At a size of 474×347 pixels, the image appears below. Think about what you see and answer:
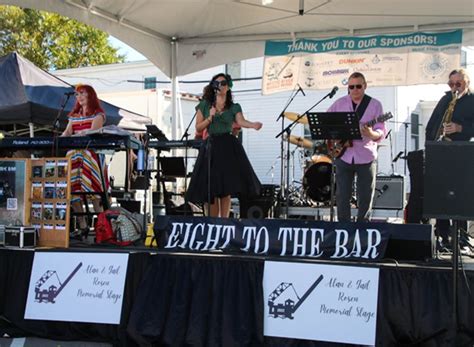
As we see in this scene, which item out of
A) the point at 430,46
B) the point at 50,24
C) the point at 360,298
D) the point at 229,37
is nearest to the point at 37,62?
the point at 50,24

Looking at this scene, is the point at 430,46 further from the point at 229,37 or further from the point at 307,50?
the point at 229,37

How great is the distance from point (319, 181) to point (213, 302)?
4.10 m

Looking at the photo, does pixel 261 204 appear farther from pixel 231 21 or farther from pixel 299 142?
pixel 231 21

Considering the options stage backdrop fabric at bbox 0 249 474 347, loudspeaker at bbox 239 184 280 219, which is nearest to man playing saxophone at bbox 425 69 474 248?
stage backdrop fabric at bbox 0 249 474 347

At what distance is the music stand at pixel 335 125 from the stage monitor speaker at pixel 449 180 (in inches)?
51.8

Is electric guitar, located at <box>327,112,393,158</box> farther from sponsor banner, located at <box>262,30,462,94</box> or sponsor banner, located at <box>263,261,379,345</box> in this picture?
sponsor banner, located at <box>262,30,462,94</box>

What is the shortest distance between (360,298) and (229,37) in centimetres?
576

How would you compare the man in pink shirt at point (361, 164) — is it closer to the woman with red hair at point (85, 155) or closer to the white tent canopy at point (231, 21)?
the woman with red hair at point (85, 155)

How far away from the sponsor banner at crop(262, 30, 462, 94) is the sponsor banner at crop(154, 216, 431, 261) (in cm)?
428

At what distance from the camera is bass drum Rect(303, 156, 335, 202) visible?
7523mm

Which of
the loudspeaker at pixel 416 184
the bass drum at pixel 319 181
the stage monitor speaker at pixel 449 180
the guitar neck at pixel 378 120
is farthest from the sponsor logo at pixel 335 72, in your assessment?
the stage monitor speaker at pixel 449 180

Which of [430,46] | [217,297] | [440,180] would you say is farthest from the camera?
[430,46]

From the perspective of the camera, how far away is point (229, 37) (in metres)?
8.31

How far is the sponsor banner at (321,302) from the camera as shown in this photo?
344cm
